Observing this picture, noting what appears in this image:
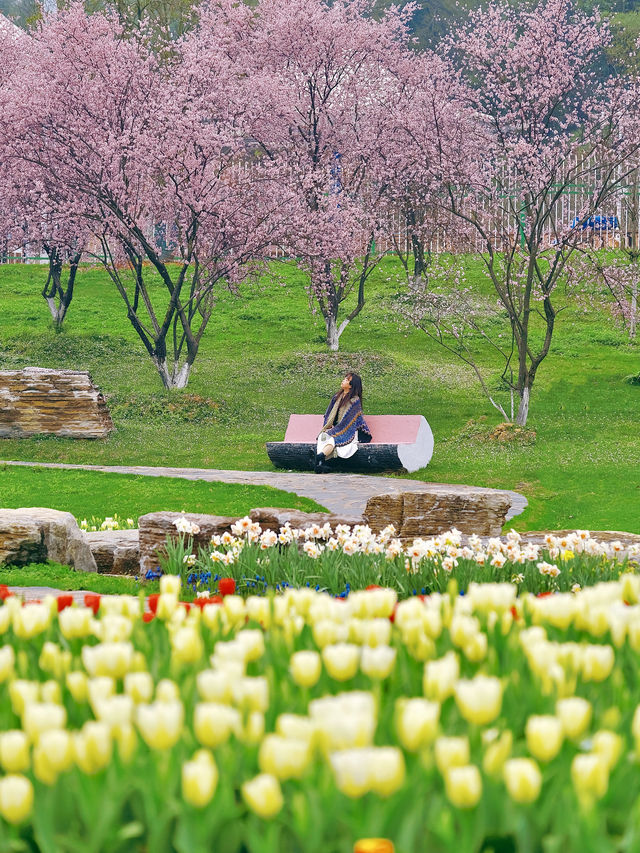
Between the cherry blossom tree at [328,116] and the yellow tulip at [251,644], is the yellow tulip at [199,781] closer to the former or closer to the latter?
the yellow tulip at [251,644]

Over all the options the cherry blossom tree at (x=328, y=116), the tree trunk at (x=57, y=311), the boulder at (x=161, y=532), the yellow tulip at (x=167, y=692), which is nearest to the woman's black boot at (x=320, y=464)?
the boulder at (x=161, y=532)

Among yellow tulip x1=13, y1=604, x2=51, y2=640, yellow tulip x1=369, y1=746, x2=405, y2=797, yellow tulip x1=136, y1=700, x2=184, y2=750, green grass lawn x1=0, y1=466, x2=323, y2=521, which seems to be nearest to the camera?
yellow tulip x1=369, y1=746, x2=405, y2=797

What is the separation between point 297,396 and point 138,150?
7316mm

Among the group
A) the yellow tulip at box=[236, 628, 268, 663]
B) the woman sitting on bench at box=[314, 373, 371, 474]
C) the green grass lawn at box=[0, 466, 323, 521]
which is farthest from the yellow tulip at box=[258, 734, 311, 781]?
the woman sitting on bench at box=[314, 373, 371, 474]

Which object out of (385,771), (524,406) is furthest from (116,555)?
(524,406)

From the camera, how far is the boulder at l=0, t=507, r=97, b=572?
897cm

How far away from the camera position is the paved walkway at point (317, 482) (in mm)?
14914

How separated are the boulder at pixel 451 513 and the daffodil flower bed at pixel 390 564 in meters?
2.30

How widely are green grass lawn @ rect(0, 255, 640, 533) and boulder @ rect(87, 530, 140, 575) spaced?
11.7 feet

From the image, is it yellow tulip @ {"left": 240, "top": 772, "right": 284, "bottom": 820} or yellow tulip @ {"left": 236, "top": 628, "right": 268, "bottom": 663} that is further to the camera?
yellow tulip @ {"left": 236, "top": 628, "right": 268, "bottom": 663}

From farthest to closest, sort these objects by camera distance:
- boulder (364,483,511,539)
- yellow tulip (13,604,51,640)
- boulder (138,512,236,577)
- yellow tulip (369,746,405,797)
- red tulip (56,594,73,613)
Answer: boulder (364,483,511,539) → boulder (138,512,236,577) → red tulip (56,594,73,613) → yellow tulip (13,604,51,640) → yellow tulip (369,746,405,797)

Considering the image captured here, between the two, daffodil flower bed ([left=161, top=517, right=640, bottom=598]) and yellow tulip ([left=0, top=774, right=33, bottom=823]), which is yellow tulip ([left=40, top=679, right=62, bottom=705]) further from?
daffodil flower bed ([left=161, top=517, right=640, bottom=598])

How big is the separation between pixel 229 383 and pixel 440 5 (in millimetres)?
44194

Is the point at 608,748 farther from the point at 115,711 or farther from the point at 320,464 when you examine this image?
the point at 320,464
